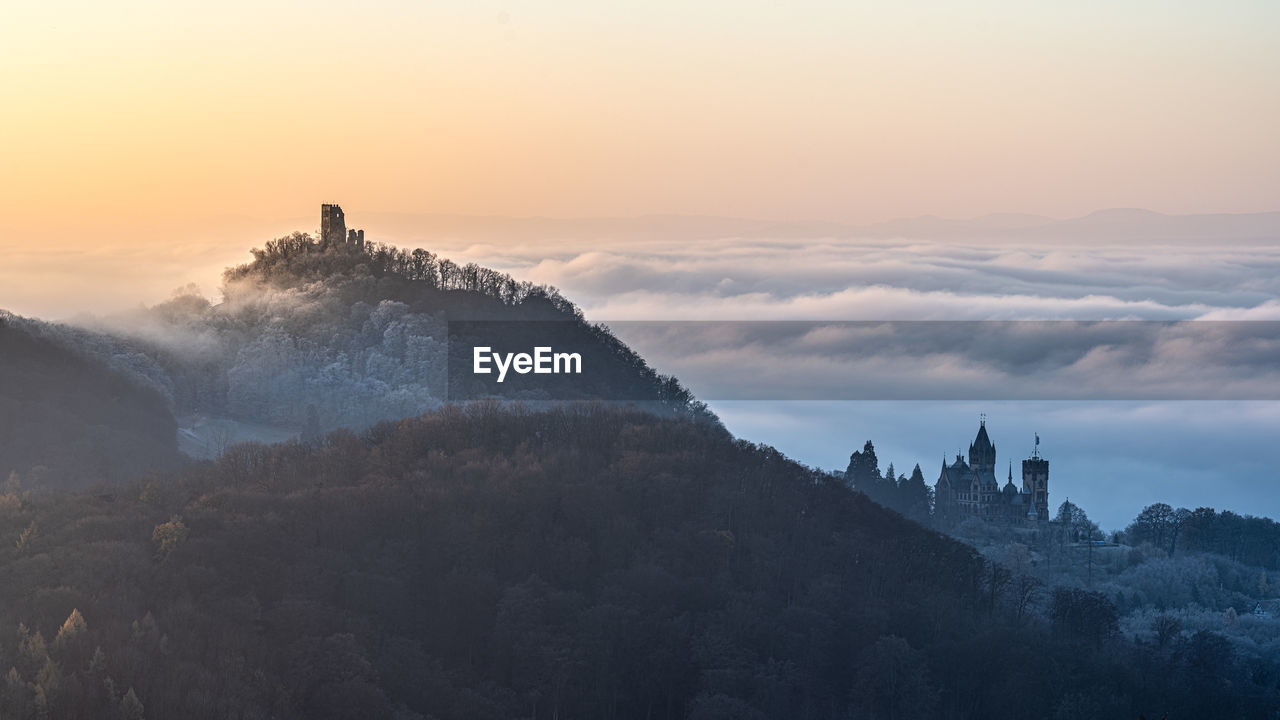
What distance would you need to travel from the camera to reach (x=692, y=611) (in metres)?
122

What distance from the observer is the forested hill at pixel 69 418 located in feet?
511

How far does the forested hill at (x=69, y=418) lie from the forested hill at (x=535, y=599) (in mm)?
16757

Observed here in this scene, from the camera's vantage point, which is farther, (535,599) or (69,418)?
(69,418)

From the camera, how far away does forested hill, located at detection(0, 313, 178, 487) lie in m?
156

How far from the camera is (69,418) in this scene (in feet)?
541

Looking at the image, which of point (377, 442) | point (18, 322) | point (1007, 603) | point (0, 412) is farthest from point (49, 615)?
point (18, 322)

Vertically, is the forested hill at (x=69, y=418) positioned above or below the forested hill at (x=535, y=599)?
above

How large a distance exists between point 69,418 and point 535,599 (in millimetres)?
66354

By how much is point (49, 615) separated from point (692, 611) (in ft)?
143

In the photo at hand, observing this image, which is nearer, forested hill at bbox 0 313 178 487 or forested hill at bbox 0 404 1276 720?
forested hill at bbox 0 404 1276 720

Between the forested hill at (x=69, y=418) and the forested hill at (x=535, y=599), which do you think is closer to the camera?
the forested hill at (x=535, y=599)

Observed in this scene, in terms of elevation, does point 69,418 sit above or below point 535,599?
above

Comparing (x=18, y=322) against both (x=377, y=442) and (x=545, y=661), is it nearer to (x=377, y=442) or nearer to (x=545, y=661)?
(x=377, y=442)

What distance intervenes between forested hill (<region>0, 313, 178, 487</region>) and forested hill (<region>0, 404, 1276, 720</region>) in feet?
55.0
